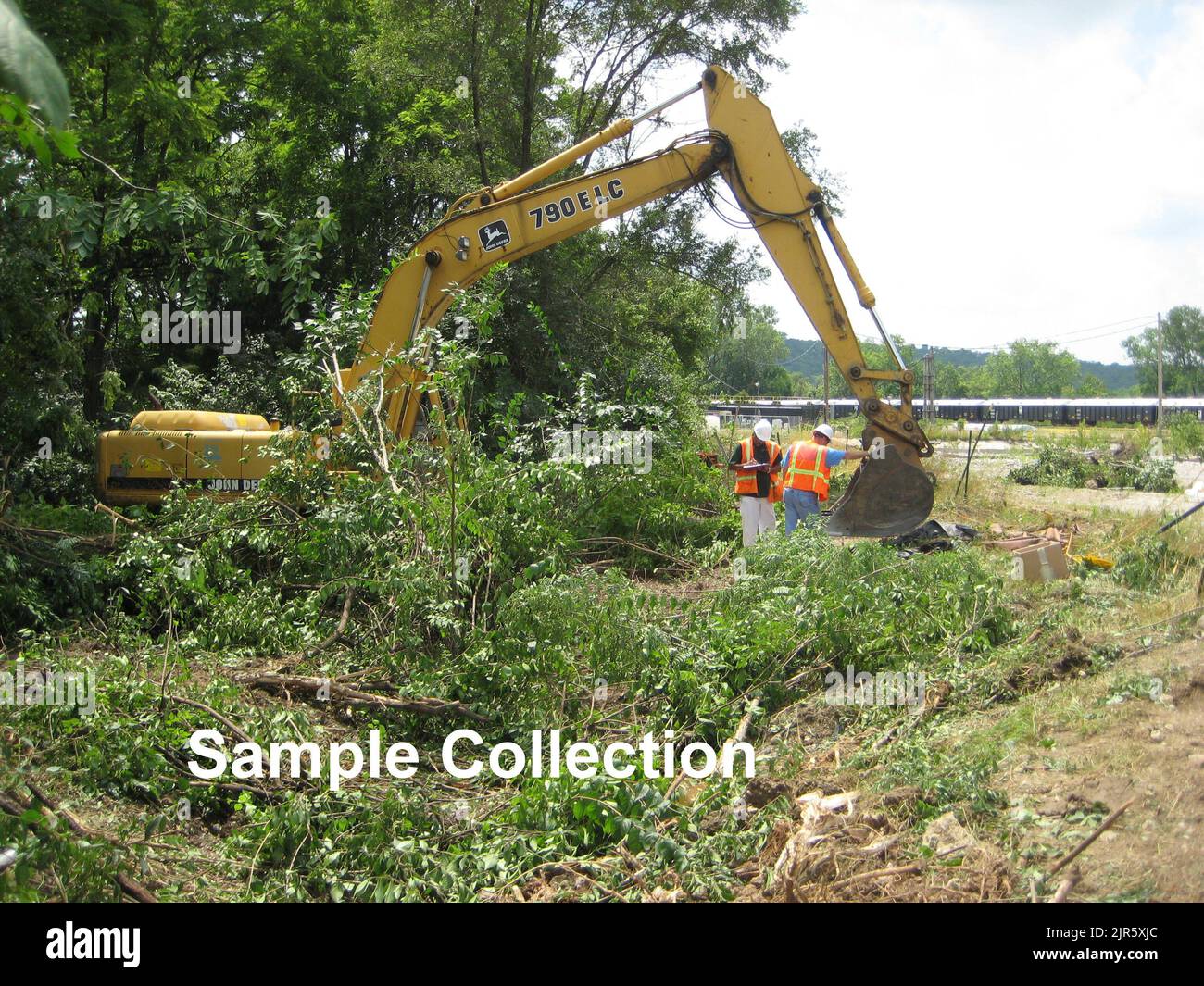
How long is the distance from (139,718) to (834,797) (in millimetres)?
3617

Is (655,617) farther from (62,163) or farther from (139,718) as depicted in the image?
(62,163)

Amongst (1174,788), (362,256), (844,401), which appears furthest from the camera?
(844,401)

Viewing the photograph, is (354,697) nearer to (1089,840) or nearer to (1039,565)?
(1089,840)

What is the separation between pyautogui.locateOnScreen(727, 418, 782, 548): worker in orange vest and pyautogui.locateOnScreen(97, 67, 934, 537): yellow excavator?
826 millimetres

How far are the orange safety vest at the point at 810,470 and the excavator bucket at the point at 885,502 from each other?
1.45ft

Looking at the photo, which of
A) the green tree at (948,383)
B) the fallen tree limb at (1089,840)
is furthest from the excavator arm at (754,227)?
the green tree at (948,383)

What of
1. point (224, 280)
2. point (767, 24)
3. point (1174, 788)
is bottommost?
point (1174, 788)

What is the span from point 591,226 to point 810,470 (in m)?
3.26

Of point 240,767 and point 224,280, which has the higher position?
point 224,280

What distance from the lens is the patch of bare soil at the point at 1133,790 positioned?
385 cm

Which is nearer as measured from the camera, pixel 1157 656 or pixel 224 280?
pixel 1157 656

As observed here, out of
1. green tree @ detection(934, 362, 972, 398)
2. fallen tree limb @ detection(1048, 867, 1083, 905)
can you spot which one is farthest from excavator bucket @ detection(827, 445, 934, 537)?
green tree @ detection(934, 362, 972, 398)

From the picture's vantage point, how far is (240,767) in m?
5.54
